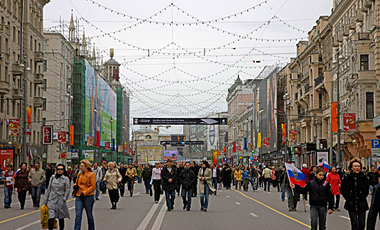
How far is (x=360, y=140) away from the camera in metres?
47.0

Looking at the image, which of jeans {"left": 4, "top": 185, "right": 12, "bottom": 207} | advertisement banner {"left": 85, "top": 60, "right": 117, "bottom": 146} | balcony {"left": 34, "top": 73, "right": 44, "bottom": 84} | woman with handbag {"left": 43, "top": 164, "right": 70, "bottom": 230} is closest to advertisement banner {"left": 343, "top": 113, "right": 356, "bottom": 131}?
jeans {"left": 4, "top": 185, "right": 12, "bottom": 207}

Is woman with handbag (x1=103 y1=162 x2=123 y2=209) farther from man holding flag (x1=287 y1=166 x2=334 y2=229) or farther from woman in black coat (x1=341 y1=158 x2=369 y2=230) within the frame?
woman in black coat (x1=341 y1=158 x2=369 y2=230)

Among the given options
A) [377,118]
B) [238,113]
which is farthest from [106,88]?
[377,118]

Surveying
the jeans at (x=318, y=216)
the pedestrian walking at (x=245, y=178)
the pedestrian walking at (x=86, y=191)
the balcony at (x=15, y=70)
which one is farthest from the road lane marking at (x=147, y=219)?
the balcony at (x=15, y=70)

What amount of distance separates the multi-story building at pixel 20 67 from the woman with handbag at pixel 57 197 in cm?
3452

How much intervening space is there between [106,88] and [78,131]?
967 inches

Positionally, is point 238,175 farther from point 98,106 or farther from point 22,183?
point 98,106

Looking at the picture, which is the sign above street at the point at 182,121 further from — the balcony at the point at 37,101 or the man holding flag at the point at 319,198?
the man holding flag at the point at 319,198

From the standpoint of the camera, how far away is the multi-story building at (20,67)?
5188cm

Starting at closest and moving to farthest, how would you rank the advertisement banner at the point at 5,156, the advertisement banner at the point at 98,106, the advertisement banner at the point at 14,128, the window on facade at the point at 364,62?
1. the advertisement banner at the point at 5,156
2. the window on facade at the point at 364,62
3. the advertisement banner at the point at 14,128
4. the advertisement banner at the point at 98,106

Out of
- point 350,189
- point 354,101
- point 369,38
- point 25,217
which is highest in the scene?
point 369,38

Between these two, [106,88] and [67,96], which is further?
[106,88]

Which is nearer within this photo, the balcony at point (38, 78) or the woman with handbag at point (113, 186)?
the woman with handbag at point (113, 186)

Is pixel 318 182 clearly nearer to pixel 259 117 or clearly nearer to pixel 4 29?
pixel 4 29
